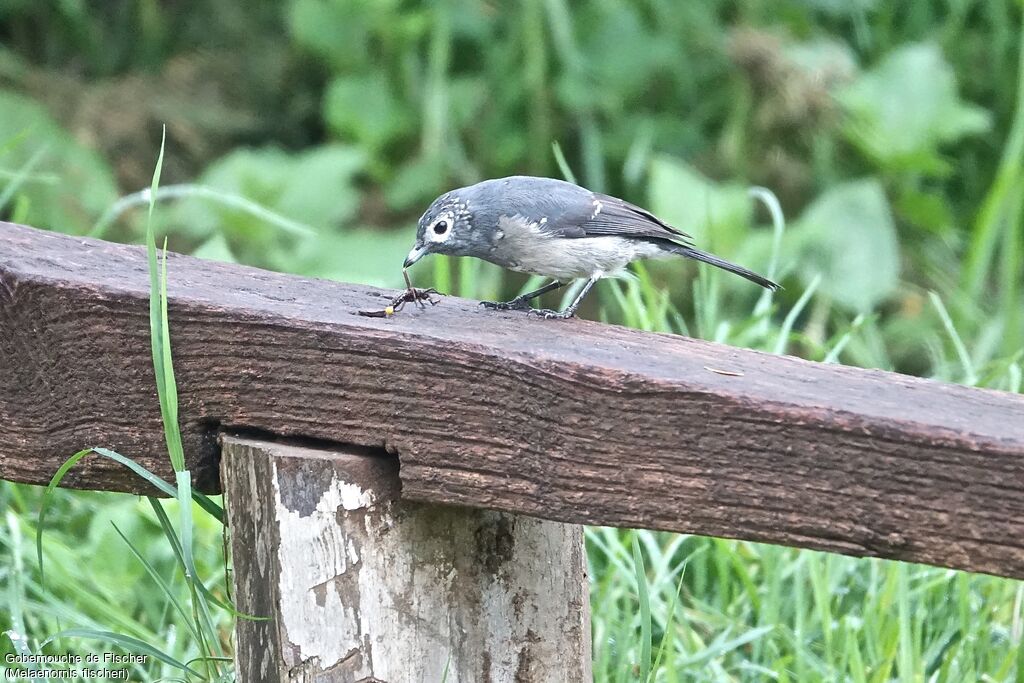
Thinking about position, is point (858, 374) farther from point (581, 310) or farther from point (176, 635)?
point (581, 310)

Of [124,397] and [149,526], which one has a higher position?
[124,397]

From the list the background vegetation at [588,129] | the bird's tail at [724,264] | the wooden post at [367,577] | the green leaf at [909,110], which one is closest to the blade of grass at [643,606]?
the wooden post at [367,577]

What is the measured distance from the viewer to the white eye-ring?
102 inches

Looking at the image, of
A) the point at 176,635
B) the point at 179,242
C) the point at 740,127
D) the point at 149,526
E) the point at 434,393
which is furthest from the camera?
the point at 740,127

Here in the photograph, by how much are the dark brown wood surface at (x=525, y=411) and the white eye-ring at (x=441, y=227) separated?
539 mm

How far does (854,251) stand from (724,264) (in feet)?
9.18

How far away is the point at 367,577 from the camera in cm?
182

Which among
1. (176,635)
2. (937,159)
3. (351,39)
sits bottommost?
(176,635)

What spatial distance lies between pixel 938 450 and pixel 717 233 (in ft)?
11.9

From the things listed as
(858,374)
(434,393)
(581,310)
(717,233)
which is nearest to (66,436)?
(434,393)

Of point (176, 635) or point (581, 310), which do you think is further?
point (581, 310)

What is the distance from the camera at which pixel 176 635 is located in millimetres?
2691

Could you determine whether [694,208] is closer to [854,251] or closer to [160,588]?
[854,251]

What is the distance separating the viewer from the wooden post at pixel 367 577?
5.90 feet
